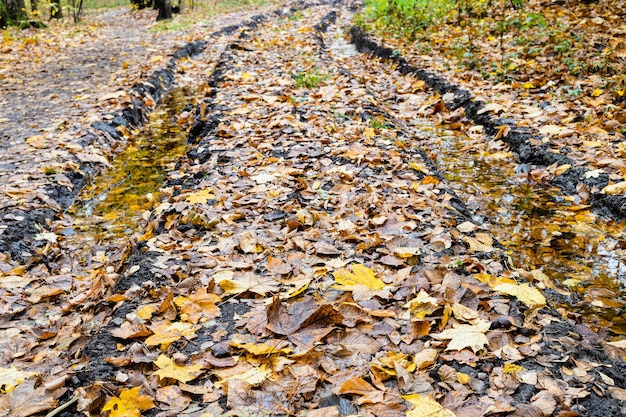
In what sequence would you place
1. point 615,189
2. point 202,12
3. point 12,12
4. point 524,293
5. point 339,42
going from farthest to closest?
point 202,12 → point 12,12 → point 339,42 → point 615,189 → point 524,293

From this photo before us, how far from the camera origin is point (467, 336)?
2.12m

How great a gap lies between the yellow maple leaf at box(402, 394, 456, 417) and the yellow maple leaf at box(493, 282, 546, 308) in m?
0.86

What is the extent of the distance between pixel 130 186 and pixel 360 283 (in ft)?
10.3

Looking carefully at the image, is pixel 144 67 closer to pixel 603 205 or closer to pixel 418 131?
pixel 418 131

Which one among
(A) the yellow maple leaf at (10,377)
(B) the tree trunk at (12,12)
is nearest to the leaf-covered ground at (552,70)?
(A) the yellow maple leaf at (10,377)

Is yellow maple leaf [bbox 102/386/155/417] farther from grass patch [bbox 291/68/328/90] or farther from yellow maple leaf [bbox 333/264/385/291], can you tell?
grass patch [bbox 291/68/328/90]

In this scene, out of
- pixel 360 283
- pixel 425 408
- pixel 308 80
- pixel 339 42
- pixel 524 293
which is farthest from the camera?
pixel 339 42

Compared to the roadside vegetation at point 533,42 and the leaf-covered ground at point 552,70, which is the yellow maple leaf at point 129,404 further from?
the roadside vegetation at point 533,42

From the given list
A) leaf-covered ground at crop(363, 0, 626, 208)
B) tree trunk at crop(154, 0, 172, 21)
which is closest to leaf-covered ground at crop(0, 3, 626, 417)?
leaf-covered ground at crop(363, 0, 626, 208)

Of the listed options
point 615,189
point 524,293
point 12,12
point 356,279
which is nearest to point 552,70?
point 615,189

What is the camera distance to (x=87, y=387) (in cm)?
197

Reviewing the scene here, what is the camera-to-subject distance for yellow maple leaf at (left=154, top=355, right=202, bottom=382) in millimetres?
1991

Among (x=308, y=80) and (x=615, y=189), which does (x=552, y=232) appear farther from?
(x=308, y=80)

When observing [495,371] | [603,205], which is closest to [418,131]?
[603,205]
